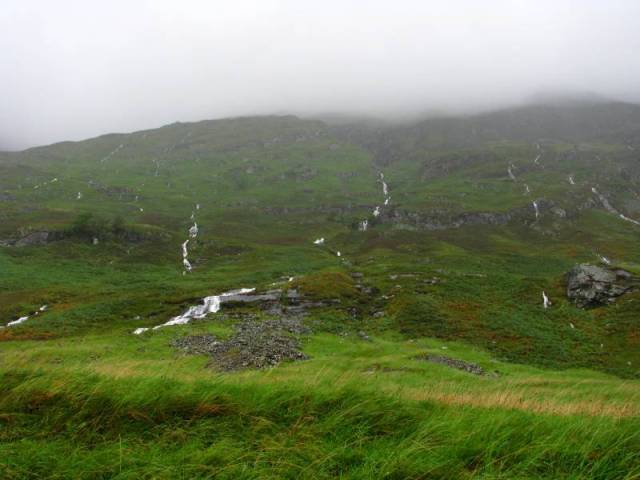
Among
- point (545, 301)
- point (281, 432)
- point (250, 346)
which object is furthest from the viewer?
point (545, 301)

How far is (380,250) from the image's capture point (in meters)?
123

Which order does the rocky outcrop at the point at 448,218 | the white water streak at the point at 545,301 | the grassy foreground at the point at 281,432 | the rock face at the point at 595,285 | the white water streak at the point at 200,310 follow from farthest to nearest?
the rocky outcrop at the point at 448,218, the white water streak at the point at 545,301, the rock face at the point at 595,285, the white water streak at the point at 200,310, the grassy foreground at the point at 281,432

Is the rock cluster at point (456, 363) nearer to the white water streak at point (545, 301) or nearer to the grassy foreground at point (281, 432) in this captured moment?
the grassy foreground at point (281, 432)

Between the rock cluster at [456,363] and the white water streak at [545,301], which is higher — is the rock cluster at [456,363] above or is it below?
above

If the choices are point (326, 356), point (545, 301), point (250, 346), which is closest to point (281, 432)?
point (326, 356)

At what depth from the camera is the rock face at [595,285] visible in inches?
2388

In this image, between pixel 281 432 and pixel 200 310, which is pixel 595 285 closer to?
pixel 200 310

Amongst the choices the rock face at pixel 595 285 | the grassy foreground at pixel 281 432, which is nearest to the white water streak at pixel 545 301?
the rock face at pixel 595 285

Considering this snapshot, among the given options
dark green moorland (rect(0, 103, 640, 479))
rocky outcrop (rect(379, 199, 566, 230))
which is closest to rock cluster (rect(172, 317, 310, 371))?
dark green moorland (rect(0, 103, 640, 479))

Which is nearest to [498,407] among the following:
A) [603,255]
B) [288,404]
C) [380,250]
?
[288,404]

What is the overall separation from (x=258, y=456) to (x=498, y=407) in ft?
14.7

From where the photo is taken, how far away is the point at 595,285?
6259 cm

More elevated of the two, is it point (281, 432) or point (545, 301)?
point (281, 432)

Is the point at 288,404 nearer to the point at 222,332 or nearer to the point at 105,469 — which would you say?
the point at 105,469
